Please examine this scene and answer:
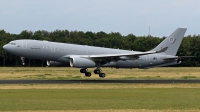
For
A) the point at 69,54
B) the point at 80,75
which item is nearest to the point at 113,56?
the point at 69,54

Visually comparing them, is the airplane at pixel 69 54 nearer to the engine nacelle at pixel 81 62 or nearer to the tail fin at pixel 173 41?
the engine nacelle at pixel 81 62

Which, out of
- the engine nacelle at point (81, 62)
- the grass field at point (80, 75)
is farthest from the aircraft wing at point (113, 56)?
the grass field at point (80, 75)

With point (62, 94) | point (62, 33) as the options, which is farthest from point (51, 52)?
point (62, 33)

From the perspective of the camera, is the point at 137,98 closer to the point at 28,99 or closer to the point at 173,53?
the point at 28,99

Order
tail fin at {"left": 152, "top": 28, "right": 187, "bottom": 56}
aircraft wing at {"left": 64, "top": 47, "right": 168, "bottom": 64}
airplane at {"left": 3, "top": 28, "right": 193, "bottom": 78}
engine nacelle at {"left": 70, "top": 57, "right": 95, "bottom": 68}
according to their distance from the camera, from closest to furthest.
→ engine nacelle at {"left": 70, "top": 57, "right": 95, "bottom": 68} < airplane at {"left": 3, "top": 28, "right": 193, "bottom": 78} < aircraft wing at {"left": 64, "top": 47, "right": 168, "bottom": 64} < tail fin at {"left": 152, "top": 28, "right": 187, "bottom": 56}

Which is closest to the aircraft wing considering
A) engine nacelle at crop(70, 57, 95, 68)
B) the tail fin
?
engine nacelle at crop(70, 57, 95, 68)

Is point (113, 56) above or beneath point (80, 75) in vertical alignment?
above

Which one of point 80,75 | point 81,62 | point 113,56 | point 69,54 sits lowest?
point 80,75

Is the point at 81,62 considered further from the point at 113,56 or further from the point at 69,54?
the point at 113,56

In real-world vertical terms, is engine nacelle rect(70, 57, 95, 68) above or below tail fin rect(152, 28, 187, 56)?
below

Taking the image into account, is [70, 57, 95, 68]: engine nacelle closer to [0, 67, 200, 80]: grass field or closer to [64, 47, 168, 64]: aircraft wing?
[64, 47, 168, 64]: aircraft wing

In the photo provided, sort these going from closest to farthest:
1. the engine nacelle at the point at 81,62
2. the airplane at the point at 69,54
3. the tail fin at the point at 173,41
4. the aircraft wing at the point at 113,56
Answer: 1. the engine nacelle at the point at 81,62
2. the airplane at the point at 69,54
3. the aircraft wing at the point at 113,56
4. the tail fin at the point at 173,41

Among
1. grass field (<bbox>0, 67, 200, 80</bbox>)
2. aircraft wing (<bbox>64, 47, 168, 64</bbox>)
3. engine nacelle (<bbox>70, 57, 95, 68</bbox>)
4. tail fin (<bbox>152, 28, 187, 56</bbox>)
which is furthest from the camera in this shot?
tail fin (<bbox>152, 28, 187, 56</bbox>)

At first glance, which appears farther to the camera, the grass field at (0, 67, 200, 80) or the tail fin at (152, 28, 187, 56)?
the tail fin at (152, 28, 187, 56)
